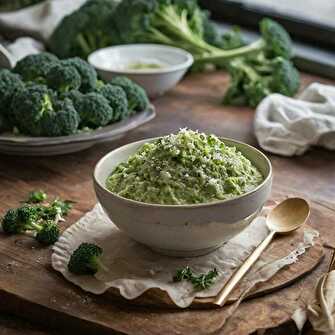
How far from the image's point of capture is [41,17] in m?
2.73

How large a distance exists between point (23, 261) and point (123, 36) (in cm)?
113

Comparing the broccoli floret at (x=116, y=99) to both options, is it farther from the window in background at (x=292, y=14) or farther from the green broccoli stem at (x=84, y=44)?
the window in background at (x=292, y=14)

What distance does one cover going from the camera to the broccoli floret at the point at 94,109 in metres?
1.89

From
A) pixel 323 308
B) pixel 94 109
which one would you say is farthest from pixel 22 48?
pixel 323 308

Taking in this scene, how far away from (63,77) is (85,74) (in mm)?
72

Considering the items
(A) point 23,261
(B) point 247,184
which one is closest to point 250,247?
(B) point 247,184

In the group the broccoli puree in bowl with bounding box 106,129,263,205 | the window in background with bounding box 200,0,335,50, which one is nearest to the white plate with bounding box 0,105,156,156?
the broccoli puree in bowl with bounding box 106,129,263,205

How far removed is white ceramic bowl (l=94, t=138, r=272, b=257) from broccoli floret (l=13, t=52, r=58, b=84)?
60cm

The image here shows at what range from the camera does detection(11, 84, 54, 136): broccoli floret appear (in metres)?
1.85

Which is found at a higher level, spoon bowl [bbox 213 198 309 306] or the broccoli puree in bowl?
the broccoli puree in bowl

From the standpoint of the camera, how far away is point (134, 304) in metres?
1.36

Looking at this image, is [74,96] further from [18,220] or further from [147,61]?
[147,61]

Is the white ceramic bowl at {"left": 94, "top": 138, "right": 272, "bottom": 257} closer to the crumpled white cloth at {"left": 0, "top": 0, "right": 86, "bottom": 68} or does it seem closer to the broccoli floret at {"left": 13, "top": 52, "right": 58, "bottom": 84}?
Result: the broccoli floret at {"left": 13, "top": 52, "right": 58, "bottom": 84}

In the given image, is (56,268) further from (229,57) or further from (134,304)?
(229,57)
